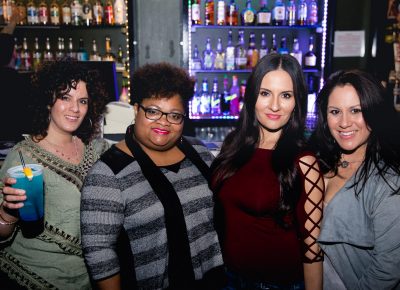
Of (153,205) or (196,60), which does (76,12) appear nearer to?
(196,60)

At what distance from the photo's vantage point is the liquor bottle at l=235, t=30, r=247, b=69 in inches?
164

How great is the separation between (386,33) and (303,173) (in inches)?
129

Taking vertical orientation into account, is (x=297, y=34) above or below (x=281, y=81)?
above

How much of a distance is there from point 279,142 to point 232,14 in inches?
110

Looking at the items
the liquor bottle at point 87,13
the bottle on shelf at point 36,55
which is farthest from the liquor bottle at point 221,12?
the bottle on shelf at point 36,55

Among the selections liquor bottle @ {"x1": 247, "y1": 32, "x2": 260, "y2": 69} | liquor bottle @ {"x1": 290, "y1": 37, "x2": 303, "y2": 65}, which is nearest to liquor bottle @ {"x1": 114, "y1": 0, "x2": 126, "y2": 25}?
liquor bottle @ {"x1": 247, "y1": 32, "x2": 260, "y2": 69}

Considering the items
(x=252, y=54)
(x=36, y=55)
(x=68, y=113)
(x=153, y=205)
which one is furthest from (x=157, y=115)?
(x=36, y=55)

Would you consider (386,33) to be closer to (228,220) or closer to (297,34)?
(297,34)

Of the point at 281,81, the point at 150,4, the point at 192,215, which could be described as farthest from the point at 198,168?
the point at 150,4

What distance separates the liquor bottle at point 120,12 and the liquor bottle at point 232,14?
1.14m

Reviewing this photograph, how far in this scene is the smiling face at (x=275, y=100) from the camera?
5.42 feet

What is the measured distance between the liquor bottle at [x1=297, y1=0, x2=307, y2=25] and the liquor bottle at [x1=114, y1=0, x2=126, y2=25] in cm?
190

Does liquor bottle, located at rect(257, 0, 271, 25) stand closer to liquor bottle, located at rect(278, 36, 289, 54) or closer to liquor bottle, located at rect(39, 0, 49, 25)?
liquor bottle, located at rect(278, 36, 289, 54)

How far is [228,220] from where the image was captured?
1.64 meters
